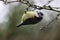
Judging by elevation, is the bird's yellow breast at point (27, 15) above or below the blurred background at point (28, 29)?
above

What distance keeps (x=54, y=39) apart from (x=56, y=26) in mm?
64

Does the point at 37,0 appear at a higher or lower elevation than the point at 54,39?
higher

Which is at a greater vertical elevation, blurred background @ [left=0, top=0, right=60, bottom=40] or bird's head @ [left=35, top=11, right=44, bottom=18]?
bird's head @ [left=35, top=11, right=44, bottom=18]

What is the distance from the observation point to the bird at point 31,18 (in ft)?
2.28

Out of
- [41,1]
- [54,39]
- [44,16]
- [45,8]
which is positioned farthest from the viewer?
[41,1]

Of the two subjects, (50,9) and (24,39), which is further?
(50,9)

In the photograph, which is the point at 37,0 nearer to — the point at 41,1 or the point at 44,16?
the point at 41,1

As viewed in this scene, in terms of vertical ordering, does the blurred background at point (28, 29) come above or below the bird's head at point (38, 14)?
below

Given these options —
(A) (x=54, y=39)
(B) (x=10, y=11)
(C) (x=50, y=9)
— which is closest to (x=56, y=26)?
(A) (x=54, y=39)

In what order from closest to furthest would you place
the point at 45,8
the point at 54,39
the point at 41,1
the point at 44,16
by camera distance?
1. the point at 54,39
2. the point at 44,16
3. the point at 45,8
4. the point at 41,1

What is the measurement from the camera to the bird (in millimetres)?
695

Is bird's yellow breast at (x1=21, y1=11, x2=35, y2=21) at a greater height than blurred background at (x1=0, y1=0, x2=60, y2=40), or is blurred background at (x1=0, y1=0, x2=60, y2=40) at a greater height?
bird's yellow breast at (x1=21, y1=11, x2=35, y2=21)

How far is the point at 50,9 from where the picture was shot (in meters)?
0.79

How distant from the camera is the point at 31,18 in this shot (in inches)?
28.2
